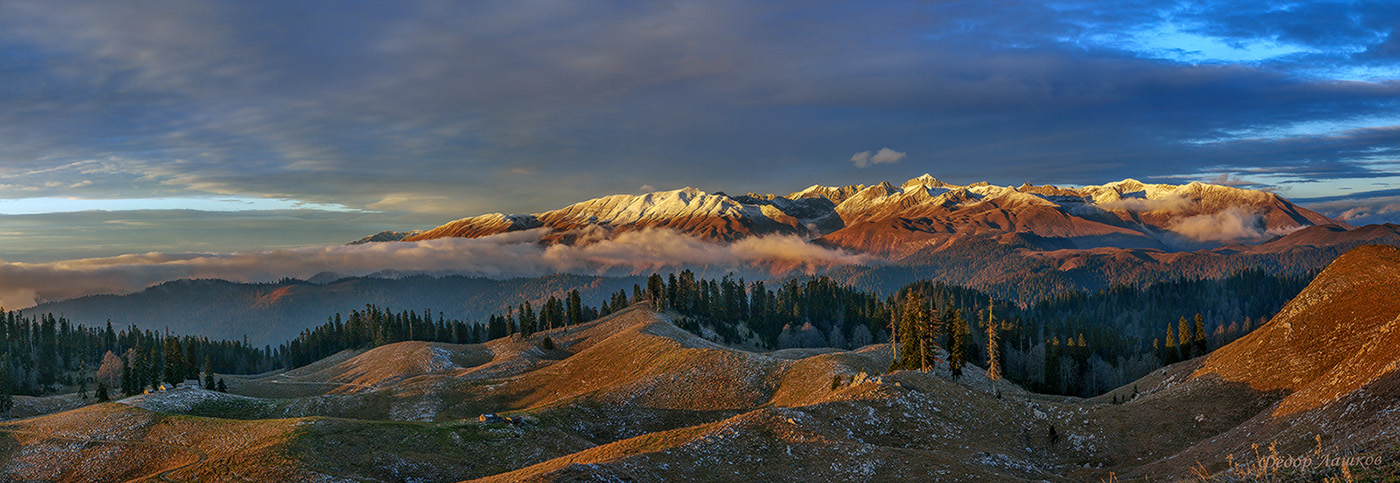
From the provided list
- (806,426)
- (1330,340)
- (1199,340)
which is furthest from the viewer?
(1199,340)

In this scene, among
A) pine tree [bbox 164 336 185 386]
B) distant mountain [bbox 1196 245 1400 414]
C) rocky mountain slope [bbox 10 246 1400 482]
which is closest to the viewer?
rocky mountain slope [bbox 10 246 1400 482]

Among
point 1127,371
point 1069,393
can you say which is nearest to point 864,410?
point 1069,393

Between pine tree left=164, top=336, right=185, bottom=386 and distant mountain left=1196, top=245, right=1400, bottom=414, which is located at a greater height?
→ distant mountain left=1196, top=245, right=1400, bottom=414

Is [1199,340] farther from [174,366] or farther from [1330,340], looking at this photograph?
[174,366]

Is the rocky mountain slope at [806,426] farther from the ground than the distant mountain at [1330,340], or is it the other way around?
the distant mountain at [1330,340]

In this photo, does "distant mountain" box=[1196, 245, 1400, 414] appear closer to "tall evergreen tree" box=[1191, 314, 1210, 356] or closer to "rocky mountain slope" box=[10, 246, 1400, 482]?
"rocky mountain slope" box=[10, 246, 1400, 482]

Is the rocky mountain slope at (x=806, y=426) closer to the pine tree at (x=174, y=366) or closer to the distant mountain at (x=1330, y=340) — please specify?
the distant mountain at (x=1330, y=340)

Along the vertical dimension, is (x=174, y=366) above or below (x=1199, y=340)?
above

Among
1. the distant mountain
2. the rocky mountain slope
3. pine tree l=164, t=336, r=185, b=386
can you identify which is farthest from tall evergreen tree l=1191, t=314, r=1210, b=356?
pine tree l=164, t=336, r=185, b=386

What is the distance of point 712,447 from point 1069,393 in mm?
141023

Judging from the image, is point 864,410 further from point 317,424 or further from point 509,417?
point 317,424

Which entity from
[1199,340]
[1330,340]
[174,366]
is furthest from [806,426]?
[174,366]

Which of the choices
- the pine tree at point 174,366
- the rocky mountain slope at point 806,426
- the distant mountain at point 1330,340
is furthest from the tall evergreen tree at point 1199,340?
the pine tree at point 174,366

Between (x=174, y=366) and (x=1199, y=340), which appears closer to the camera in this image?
(x=1199, y=340)
